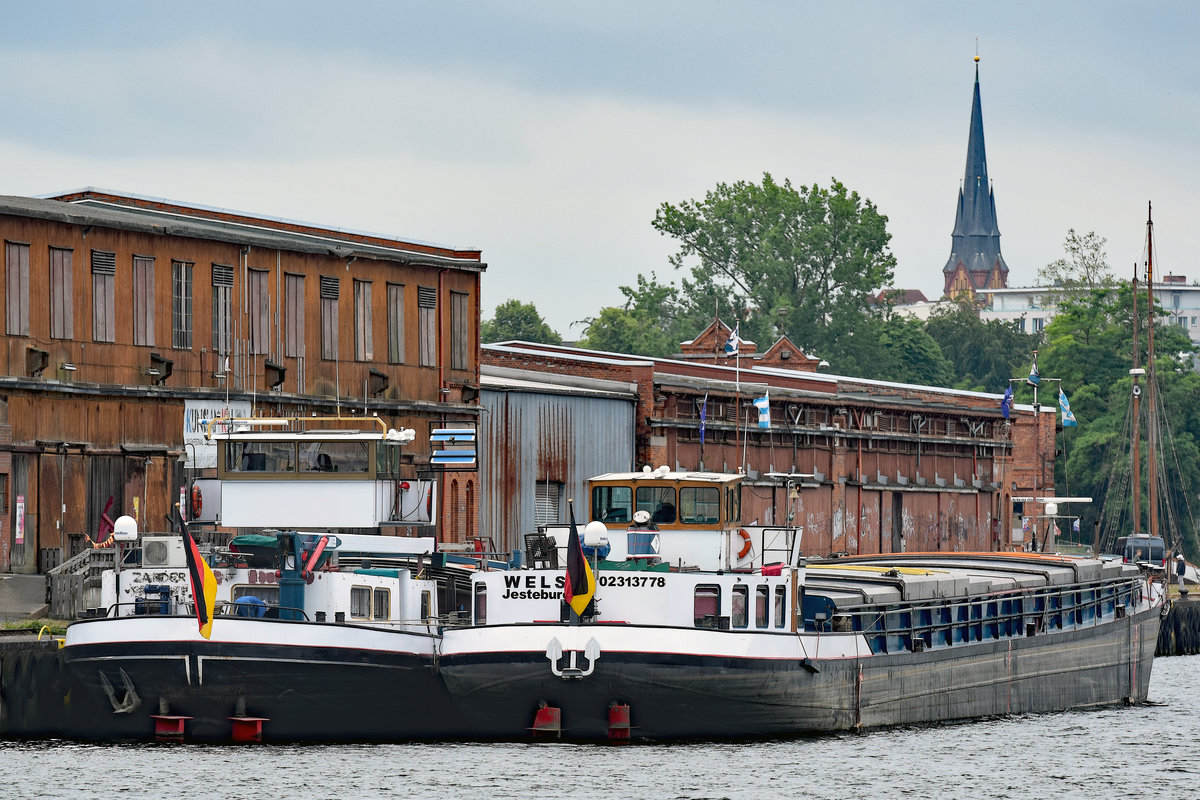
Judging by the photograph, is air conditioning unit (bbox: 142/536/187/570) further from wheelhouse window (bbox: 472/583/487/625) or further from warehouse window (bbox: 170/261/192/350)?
warehouse window (bbox: 170/261/192/350)

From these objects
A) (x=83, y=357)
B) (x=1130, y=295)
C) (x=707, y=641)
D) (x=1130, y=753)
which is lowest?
(x=1130, y=753)

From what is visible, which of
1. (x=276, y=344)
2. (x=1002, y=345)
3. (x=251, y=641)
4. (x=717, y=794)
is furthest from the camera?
(x=1002, y=345)

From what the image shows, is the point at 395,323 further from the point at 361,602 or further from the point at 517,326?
the point at 517,326

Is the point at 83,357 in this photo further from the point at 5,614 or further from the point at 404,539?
the point at 404,539

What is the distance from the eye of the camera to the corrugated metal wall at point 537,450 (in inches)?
2274

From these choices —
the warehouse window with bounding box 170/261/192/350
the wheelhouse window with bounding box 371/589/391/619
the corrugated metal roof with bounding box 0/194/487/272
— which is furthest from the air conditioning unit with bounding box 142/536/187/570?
the warehouse window with bounding box 170/261/192/350

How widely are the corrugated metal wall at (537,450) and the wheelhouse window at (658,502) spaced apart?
1941cm

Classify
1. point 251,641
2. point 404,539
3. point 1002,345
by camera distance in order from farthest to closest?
point 1002,345
point 404,539
point 251,641

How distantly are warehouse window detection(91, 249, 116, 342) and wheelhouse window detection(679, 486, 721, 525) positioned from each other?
55.7 ft

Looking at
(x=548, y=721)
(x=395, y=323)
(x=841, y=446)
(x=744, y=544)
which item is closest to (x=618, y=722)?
(x=548, y=721)

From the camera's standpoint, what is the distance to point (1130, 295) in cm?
13000

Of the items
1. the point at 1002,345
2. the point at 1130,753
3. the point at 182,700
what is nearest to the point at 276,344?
the point at 182,700

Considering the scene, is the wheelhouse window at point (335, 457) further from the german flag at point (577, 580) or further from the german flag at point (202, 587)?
the german flag at point (577, 580)

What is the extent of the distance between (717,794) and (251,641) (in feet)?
27.2
